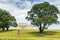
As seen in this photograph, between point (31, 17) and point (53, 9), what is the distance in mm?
8729

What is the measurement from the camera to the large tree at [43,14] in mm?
72125

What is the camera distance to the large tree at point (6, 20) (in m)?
85.3

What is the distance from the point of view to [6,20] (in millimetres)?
86375

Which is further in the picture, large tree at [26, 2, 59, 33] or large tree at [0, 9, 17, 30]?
large tree at [0, 9, 17, 30]

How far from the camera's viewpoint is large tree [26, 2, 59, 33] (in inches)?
2840

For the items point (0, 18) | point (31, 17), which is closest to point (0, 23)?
point (0, 18)

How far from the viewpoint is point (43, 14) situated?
247 feet

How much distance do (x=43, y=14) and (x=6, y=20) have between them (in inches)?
735

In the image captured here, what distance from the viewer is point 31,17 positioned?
253 feet

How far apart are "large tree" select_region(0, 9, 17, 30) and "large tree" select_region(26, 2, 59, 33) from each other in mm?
12122

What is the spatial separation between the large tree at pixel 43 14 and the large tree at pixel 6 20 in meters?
12.1

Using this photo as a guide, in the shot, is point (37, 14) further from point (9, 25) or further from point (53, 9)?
point (9, 25)

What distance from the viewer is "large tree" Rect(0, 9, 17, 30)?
280 feet

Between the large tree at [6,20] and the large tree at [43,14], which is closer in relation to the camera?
the large tree at [43,14]
